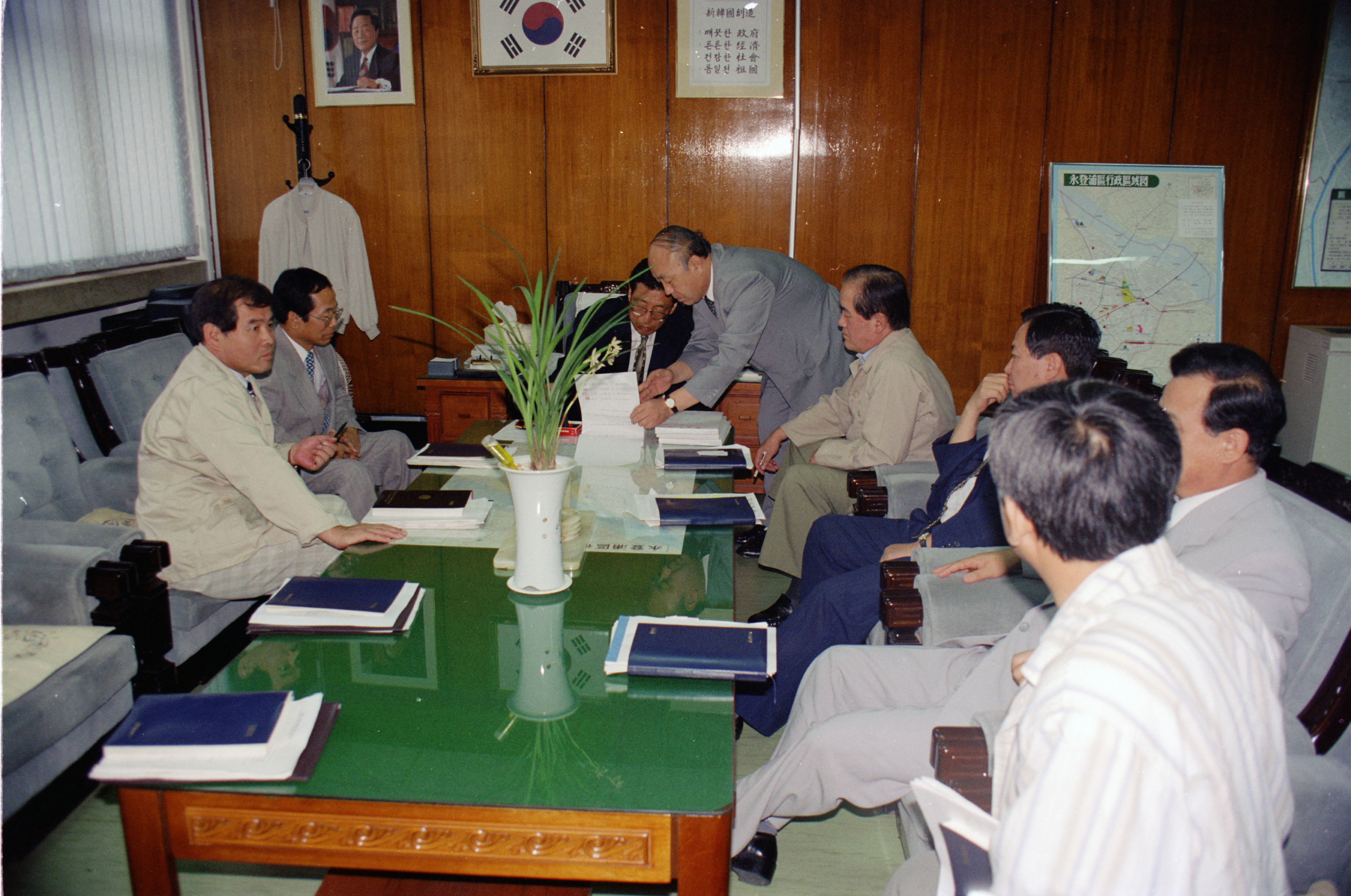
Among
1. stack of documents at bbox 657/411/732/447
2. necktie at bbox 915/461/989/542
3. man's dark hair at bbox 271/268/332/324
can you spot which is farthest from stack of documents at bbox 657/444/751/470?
man's dark hair at bbox 271/268/332/324

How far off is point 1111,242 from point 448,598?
3.91 metres

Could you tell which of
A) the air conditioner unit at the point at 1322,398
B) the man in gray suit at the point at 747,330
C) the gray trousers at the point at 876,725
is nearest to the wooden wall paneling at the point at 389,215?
the man in gray suit at the point at 747,330

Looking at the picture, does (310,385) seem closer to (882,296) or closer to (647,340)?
(647,340)

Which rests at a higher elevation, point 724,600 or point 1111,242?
point 1111,242

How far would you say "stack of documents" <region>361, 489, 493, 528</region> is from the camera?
2.29 metres

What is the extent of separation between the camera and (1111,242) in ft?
14.6

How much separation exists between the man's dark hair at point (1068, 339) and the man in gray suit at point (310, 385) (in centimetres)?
219

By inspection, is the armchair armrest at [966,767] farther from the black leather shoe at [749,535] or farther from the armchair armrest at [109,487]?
the armchair armrest at [109,487]

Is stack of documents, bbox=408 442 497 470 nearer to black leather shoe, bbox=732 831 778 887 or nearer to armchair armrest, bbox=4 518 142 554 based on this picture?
armchair armrest, bbox=4 518 142 554

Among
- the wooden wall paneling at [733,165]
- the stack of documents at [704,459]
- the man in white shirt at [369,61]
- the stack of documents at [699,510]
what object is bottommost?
the stack of documents at [699,510]

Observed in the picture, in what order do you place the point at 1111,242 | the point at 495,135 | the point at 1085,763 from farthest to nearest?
the point at 495,135, the point at 1111,242, the point at 1085,763

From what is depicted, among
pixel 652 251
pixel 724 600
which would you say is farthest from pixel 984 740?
pixel 652 251

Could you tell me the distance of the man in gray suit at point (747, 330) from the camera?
337cm

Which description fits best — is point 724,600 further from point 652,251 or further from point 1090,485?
point 652,251
